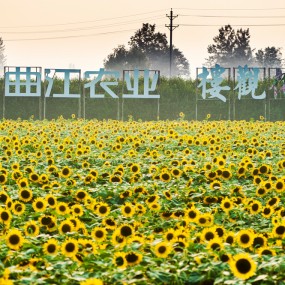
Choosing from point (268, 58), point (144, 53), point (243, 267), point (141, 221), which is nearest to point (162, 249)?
point (243, 267)

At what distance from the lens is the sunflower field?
3.56 metres

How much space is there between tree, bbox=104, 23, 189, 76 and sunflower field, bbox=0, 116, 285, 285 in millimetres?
60487

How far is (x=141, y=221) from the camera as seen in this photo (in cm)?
547

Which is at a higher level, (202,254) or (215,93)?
(215,93)

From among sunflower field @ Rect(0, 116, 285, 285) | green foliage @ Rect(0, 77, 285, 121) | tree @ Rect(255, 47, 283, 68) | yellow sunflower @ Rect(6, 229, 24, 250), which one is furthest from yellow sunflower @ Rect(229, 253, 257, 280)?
Answer: tree @ Rect(255, 47, 283, 68)

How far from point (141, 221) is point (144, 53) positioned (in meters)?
68.4

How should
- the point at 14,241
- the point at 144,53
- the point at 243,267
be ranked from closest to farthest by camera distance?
the point at 243,267 → the point at 14,241 → the point at 144,53

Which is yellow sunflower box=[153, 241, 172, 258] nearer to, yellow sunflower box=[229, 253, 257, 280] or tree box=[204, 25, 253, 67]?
yellow sunflower box=[229, 253, 257, 280]

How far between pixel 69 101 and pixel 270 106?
25.0 feet

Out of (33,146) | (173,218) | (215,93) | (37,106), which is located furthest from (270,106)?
(173,218)

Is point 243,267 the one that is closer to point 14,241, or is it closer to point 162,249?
point 162,249

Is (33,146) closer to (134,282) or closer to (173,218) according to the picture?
(173,218)

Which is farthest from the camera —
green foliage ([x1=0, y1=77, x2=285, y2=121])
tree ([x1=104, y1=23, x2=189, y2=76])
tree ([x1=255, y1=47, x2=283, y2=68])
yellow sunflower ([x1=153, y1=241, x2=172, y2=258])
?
tree ([x1=255, y1=47, x2=283, y2=68])

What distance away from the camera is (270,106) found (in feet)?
87.4
